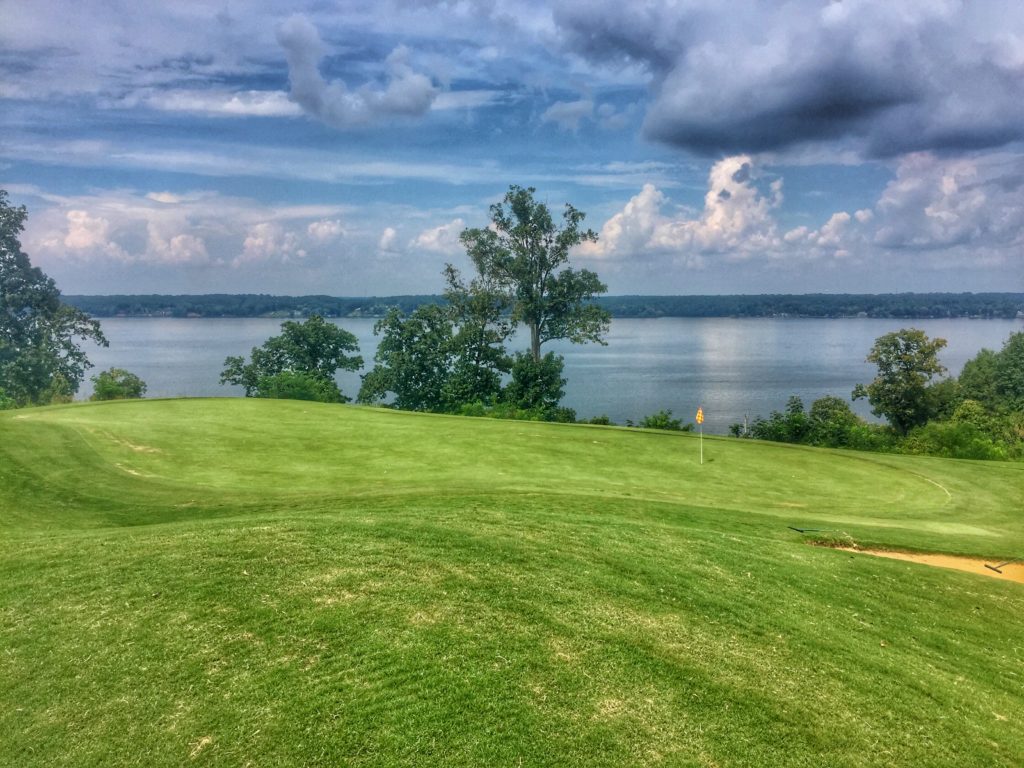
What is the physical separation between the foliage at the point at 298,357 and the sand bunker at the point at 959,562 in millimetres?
41164

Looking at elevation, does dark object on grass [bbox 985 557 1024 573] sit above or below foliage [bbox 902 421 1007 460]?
above

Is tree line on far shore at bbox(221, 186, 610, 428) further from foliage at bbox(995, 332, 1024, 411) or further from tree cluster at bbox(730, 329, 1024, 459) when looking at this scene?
foliage at bbox(995, 332, 1024, 411)

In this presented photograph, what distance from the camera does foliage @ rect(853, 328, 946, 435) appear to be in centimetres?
4584

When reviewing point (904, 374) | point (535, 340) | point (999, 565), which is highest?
point (535, 340)

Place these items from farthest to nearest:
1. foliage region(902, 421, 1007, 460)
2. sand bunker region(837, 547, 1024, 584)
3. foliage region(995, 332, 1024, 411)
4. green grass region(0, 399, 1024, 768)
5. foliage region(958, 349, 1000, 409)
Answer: foliage region(958, 349, 1000, 409) → foliage region(995, 332, 1024, 411) → foliage region(902, 421, 1007, 460) → sand bunker region(837, 547, 1024, 584) → green grass region(0, 399, 1024, 768)

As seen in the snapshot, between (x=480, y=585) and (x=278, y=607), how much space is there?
2162 mm

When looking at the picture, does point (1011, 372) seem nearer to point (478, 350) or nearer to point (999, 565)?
point (478, 350)

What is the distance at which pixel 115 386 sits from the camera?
40.1 metres

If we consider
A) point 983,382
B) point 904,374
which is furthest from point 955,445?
point 983,382

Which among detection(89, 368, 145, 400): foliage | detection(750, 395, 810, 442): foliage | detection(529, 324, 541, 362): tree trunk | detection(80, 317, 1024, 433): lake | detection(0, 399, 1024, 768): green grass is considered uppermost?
detection(529, 324, 541, 362): tree trunk

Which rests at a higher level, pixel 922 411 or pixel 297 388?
pixel 297 388

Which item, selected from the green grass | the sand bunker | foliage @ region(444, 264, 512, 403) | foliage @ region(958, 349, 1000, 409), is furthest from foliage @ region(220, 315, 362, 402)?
foliage @ region(958, 349, 1000, 409)

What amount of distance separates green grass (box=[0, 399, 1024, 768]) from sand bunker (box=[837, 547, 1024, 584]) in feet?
1.41

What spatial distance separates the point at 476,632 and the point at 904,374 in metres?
49.5
